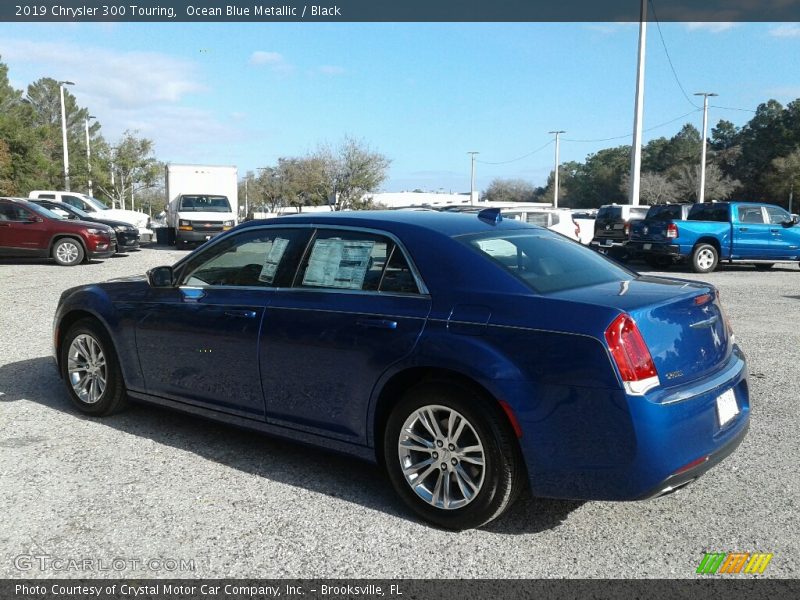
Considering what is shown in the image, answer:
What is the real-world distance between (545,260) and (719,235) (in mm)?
15426

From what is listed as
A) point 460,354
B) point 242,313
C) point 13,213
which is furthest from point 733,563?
point 13,213


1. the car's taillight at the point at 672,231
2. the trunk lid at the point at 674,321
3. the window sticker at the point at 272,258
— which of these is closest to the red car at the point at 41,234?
the car's taillight at the point at 672,231

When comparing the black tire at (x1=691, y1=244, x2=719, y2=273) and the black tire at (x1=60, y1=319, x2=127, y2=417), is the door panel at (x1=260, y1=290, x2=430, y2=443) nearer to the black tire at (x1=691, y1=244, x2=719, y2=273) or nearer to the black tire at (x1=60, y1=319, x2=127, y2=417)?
the black tire at (x1=60, y1=319, x2=127, y2=417)

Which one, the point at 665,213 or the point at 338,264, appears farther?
the point at 665,213

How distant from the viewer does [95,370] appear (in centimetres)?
540

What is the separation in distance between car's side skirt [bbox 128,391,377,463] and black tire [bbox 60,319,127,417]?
7.6 inches

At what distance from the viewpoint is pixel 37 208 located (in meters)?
17.8

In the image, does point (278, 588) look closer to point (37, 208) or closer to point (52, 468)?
point (52, 468)

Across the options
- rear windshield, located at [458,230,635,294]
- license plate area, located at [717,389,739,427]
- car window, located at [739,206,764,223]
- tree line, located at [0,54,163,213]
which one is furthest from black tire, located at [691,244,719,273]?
tree line, located at [0,54,163,213]

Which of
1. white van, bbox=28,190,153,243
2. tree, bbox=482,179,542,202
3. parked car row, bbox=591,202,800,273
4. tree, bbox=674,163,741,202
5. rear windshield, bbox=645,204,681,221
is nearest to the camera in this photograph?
parked car row, bbox=591,202,800,273

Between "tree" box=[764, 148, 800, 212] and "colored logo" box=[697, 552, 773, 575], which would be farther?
"tree" box=[764, 148, 800, 212]

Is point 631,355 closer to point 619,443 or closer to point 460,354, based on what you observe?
point 619,443

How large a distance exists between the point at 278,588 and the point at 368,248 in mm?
1897

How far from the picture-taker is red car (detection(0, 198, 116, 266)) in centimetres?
1745
